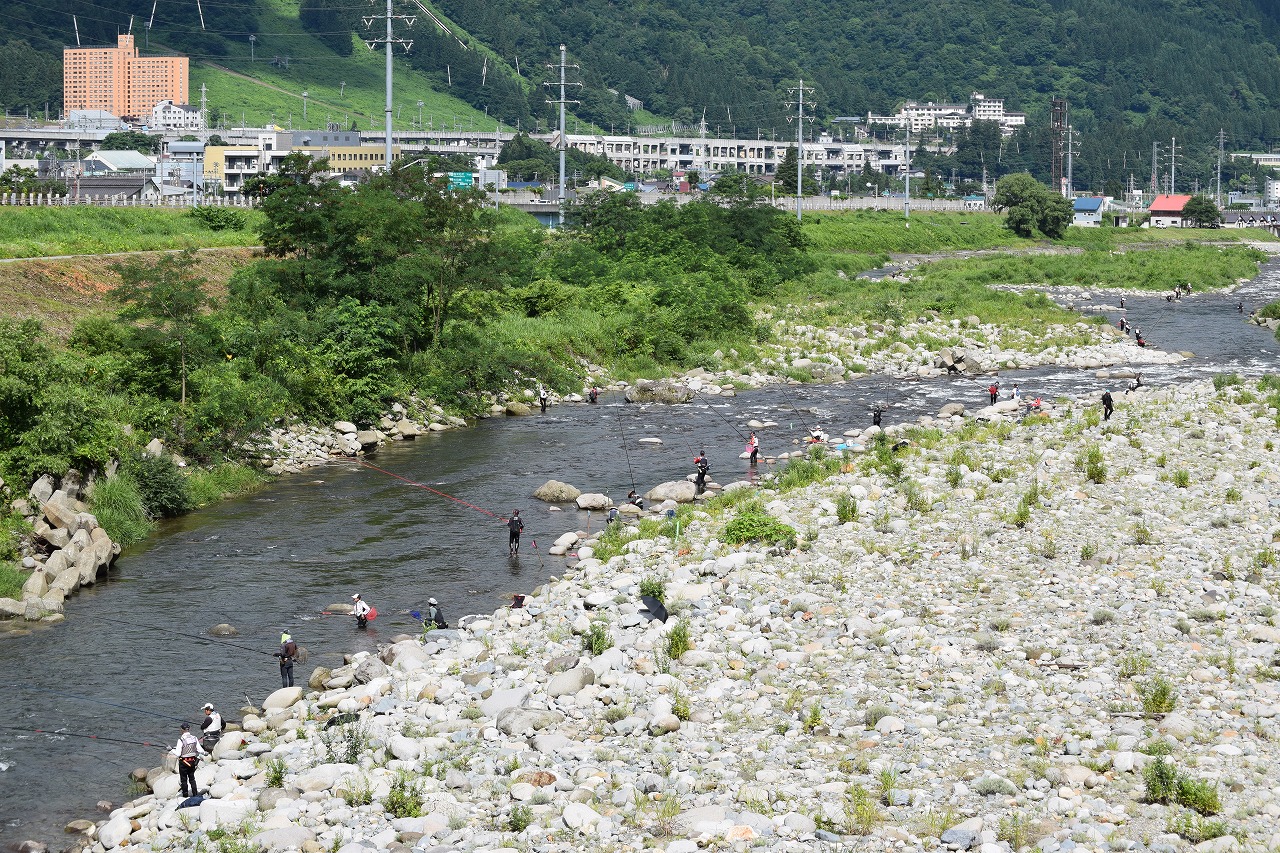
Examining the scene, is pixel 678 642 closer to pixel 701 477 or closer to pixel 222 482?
pixel 701 477

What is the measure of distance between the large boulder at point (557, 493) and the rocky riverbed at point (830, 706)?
5.31 m

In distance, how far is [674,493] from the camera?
30328 millimetres

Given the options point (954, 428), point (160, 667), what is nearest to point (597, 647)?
point (160, 667)

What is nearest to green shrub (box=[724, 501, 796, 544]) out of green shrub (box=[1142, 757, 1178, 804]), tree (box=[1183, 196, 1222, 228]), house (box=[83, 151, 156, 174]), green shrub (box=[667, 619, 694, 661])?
green shrub (box=[667, 619, 694, 661])

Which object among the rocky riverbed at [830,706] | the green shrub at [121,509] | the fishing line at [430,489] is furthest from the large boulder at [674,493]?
the green shrub at [121,509]

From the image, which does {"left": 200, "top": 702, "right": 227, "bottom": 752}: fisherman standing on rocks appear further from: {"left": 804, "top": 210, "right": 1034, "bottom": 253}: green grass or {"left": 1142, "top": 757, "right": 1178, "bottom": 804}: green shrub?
{"left": 804, "top": 210, "right": 1034, "bottom": 253}: green grass

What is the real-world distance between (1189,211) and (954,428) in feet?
432

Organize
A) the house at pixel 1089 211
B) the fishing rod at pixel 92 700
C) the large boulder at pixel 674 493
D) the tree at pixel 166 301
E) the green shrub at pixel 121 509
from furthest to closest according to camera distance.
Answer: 1. the house at pixel 1089 211
2. the tree at pixel 166 301
3. the large boulder at pixel 674 493
4. the green shrub at pixel 121 509
5. the fishing rod at pixel 92 700

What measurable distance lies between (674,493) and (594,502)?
70.7 inches

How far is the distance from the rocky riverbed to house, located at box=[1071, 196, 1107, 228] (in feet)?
440

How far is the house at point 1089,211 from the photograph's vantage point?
15212cm

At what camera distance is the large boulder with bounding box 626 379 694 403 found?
45.1 meters

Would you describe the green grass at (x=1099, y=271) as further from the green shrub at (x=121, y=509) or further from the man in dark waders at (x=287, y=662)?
the man in dark waders at (x=287, y=662)

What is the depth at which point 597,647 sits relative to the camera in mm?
19594
